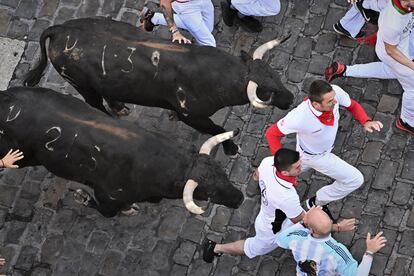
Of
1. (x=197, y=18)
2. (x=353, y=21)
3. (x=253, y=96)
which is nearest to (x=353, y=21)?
(x=353, y=21)

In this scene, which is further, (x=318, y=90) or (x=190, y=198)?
(x=190, y=198)

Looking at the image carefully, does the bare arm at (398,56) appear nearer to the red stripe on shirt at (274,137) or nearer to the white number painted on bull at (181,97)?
the red stripe on shirt at (274,137)

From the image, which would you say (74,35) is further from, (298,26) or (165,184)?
(298,26)

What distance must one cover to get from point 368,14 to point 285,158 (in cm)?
334

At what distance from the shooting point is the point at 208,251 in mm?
8383

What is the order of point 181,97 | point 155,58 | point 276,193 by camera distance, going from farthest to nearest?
1. point 181,97
2. point 155,58
3. point 276,193

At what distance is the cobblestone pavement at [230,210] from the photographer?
27.9 feet

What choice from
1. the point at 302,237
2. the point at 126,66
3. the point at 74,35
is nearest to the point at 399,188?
the point at 302,237

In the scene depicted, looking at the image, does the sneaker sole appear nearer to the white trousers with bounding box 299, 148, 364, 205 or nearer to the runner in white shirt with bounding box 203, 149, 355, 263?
the white trousers with bounding box 299, 148, 364, 205

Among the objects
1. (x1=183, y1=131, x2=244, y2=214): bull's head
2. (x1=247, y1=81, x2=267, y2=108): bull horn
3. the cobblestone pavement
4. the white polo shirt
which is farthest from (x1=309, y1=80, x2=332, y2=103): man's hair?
the cobblestone pavement

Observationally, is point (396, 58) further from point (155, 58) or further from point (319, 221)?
point (155, 58)

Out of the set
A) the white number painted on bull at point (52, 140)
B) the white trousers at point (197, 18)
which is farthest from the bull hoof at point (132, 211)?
the white trousers at point (197, 18)

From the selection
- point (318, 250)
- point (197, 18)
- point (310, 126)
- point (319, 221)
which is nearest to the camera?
point (319, 221)

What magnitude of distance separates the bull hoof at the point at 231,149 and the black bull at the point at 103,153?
115cm
